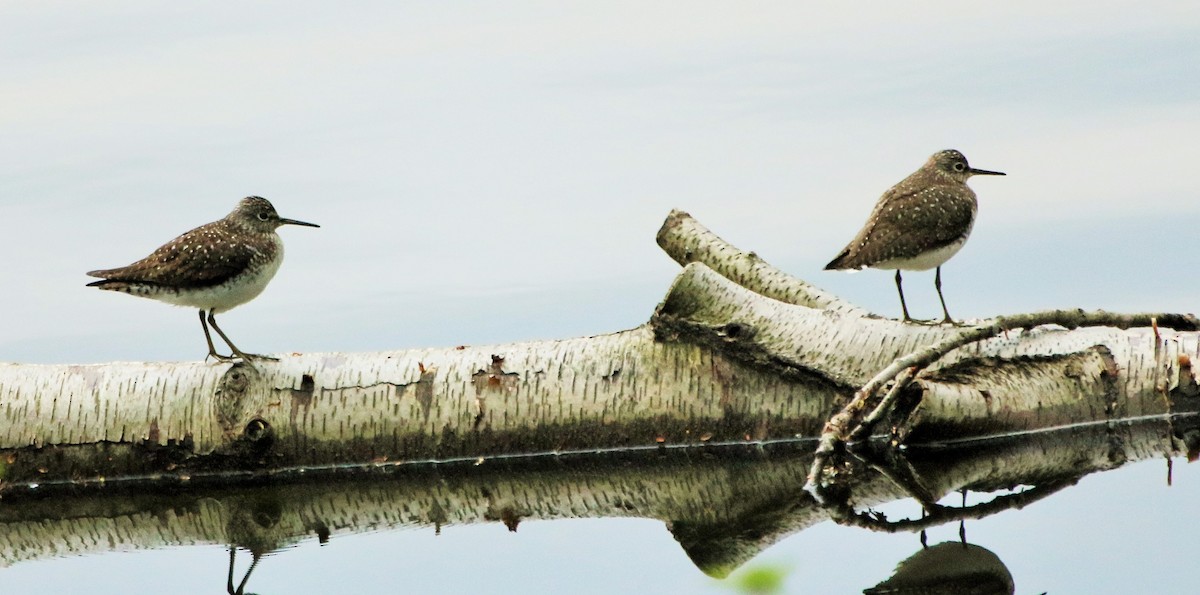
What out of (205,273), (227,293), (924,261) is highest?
(924,261)

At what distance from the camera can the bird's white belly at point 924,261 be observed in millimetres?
10828

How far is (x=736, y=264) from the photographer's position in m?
12.2

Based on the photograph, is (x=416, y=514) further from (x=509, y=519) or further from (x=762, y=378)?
(x=762, y=378)

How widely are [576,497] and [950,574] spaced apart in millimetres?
3037

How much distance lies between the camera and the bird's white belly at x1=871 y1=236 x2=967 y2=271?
1083 cm

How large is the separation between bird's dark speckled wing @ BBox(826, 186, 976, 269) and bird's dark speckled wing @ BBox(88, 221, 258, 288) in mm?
4467

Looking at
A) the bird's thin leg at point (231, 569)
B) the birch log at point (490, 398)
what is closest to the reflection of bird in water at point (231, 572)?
the bird's thin leg at point (231, 569)

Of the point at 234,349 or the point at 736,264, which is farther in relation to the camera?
the point at 736,264

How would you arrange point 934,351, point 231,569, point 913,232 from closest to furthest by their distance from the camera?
point 231,569
point 934,351
point 913,232

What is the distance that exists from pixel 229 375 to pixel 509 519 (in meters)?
2.78

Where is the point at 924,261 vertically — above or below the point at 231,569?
above

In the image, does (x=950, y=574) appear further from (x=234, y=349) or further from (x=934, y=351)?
(x=234, y=349)

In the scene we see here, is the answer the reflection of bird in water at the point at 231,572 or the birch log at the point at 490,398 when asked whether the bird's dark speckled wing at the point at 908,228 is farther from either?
the reflection of bird in water at the point at 231,572

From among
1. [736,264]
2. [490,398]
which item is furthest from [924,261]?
[490,398]
